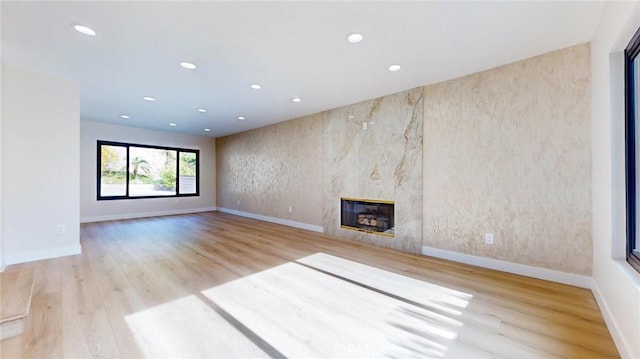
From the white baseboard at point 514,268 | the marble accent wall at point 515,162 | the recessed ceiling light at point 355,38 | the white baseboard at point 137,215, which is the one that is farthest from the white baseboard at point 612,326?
the white baseboard at point 137,215

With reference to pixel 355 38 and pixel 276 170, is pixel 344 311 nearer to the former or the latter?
pixel 355 38

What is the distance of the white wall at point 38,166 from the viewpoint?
323 centimetres

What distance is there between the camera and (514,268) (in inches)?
117

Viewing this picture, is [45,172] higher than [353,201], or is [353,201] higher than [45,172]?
[45,172]

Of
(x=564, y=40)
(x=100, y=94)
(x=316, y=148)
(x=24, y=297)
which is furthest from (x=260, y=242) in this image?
(x=564, y=40)

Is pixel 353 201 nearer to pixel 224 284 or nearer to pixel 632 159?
pixel 224 284

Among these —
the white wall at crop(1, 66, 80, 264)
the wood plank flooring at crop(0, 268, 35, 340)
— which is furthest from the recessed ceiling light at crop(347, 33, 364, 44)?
the white wall at crop(1, 66, 80, 264)

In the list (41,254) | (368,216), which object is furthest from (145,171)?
(368,216)

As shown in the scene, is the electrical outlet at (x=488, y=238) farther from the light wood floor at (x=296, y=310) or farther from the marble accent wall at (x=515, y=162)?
the light wood floor at (x=296, y=310)

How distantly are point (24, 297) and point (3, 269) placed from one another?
1.42 meters

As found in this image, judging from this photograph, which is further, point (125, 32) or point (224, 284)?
point (224, 284)

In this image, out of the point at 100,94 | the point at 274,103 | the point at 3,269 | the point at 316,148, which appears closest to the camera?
the point at 3,269

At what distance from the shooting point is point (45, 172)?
136 inches

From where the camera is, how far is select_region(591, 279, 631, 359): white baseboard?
157 cm
